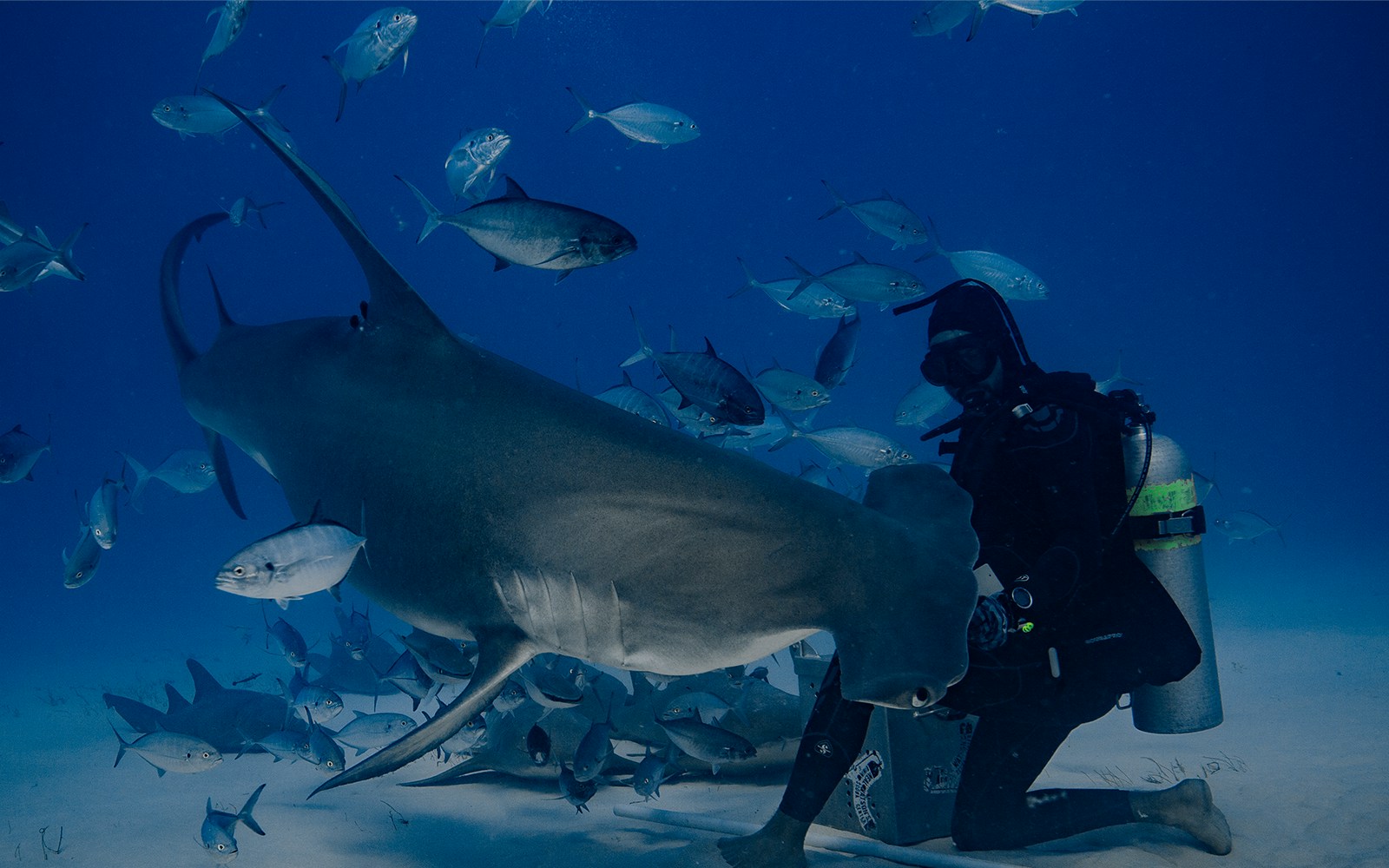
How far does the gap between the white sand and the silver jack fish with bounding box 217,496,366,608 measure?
1845 mm

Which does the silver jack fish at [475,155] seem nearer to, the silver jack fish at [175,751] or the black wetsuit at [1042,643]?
the silver jack fish at [175,751]

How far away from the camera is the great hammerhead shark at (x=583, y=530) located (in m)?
1.88

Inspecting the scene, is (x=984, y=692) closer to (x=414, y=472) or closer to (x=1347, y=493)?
(x=414, y=472)

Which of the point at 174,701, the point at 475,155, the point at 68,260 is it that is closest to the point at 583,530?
the point at 475,155

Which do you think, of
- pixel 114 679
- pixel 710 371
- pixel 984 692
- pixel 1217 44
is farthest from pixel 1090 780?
pixel 1217 44

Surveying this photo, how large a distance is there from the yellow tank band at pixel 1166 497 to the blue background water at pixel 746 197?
53.5 meters

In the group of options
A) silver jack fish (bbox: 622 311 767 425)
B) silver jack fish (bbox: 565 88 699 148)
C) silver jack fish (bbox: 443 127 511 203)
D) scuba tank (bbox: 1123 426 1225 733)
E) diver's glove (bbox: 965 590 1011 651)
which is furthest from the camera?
silver jack fish (bbox: 565 88 699 148)

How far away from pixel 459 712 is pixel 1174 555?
145 inches

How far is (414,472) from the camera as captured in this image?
242 cm

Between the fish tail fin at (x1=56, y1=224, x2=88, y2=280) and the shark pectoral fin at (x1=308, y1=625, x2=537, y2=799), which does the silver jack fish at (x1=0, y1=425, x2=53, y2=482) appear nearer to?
the fish tail fin at (x1=56, y1=224, x2=88, y2=280)

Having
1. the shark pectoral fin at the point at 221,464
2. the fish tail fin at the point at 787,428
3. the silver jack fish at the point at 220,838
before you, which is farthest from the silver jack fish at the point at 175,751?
Answer: the fish tail fin at the point at 787,428

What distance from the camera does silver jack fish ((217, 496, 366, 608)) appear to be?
2.56 meters

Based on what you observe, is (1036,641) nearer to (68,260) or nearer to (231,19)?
(231,19)

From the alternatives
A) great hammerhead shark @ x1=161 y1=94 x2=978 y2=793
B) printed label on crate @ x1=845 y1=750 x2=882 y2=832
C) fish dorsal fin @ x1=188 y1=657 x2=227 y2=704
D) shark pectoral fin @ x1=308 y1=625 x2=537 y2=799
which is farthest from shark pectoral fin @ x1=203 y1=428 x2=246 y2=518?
fish dorsal fin @ x1=188 y1=657 x2=227 y2=704
